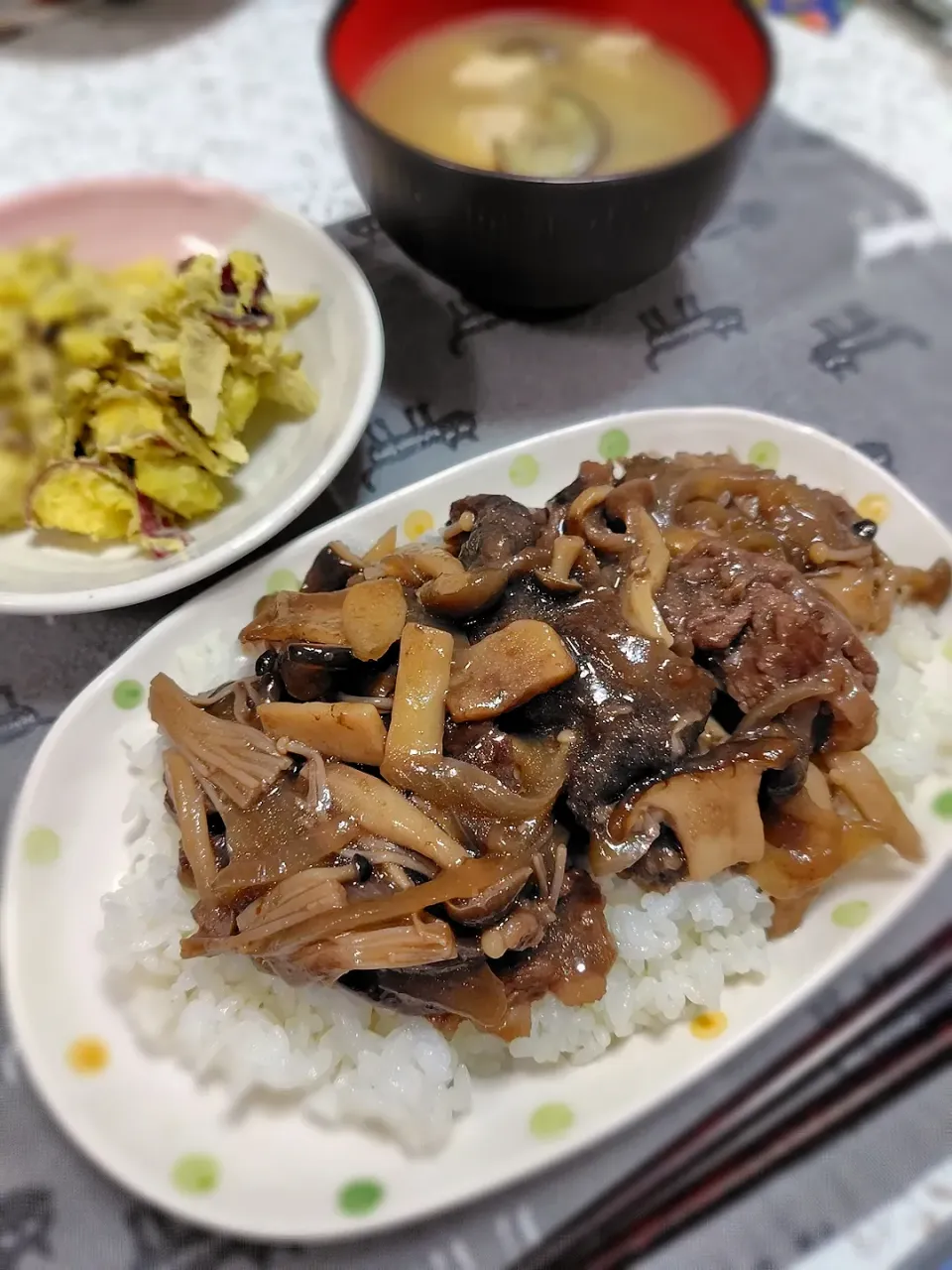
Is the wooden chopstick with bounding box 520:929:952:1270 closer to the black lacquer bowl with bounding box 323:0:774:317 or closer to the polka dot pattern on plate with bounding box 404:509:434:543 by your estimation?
the polka dot pattern on plate with bounding box 404:509:434:543

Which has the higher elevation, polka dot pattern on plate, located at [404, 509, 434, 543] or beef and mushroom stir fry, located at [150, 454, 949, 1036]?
beef and mushroom stir fry, located at [150, 454, 949, 1036]

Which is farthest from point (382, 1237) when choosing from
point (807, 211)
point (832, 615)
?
point (807, 211)

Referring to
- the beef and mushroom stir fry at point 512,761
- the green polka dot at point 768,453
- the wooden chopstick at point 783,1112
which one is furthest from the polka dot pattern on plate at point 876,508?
the wooden chopstick at point 783,1112

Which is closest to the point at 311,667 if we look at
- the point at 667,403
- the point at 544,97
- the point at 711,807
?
the point at 711,807

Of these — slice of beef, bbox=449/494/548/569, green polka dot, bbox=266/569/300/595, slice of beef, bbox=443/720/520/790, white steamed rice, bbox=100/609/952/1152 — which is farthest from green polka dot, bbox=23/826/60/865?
slice of beef, bbox=449/494/548/569

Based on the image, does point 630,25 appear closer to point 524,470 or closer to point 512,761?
point 524,470

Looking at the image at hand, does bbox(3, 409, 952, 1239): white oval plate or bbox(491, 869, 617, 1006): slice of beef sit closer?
bbox(3, 409, 952, 1239): white oval plate
